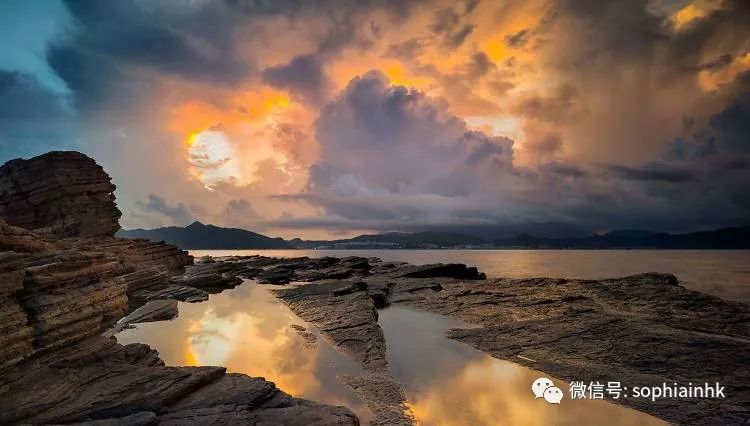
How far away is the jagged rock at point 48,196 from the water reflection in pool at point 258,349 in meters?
27.1

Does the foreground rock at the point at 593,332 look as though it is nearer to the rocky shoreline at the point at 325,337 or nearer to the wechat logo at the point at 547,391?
the rocky shoreline at the point at 325,337

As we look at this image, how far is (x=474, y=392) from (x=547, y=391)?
274 cm

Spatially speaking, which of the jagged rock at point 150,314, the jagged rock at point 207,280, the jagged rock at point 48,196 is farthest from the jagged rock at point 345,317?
the jagged rock at point 48,196

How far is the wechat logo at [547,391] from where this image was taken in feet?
47.2

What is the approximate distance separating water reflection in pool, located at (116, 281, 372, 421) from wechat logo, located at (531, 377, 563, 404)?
667cm

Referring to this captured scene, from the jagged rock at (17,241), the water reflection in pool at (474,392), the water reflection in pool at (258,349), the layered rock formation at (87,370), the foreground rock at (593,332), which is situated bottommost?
the water reflection in pool at (474,392)

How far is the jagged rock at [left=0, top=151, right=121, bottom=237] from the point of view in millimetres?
48406

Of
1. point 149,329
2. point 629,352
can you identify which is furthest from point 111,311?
point 629,352

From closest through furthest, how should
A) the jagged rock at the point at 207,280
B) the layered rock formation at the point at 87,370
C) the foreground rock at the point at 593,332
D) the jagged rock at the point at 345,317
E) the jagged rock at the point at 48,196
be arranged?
1. the layered rock formation at the point at 87,370
2. the foreground rock at the point at 593,332
3. the jagged rock at the point at 345,317
4. the jagged rock at the point at 48,196
5. the jagged rock at the point at 207,280

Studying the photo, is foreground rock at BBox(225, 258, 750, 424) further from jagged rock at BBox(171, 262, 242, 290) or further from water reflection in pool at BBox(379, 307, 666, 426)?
jagged rock at BBox(171, 262, 242, 290)

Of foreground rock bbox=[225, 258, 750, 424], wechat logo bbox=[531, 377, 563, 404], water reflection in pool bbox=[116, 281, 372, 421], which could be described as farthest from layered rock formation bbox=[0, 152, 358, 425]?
wechat logo bbox=[531, 377, 563, 404]

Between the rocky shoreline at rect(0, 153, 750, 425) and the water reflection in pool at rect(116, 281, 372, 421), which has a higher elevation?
the rocky shoreline at rect(0, 153, 750, 425)

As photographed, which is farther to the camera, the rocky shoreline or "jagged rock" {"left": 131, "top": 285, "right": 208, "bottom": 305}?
"jagged rock" {"left": 131, "top": 285, "right": 208, "bottom": 305}

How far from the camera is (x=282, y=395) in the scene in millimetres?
12352
